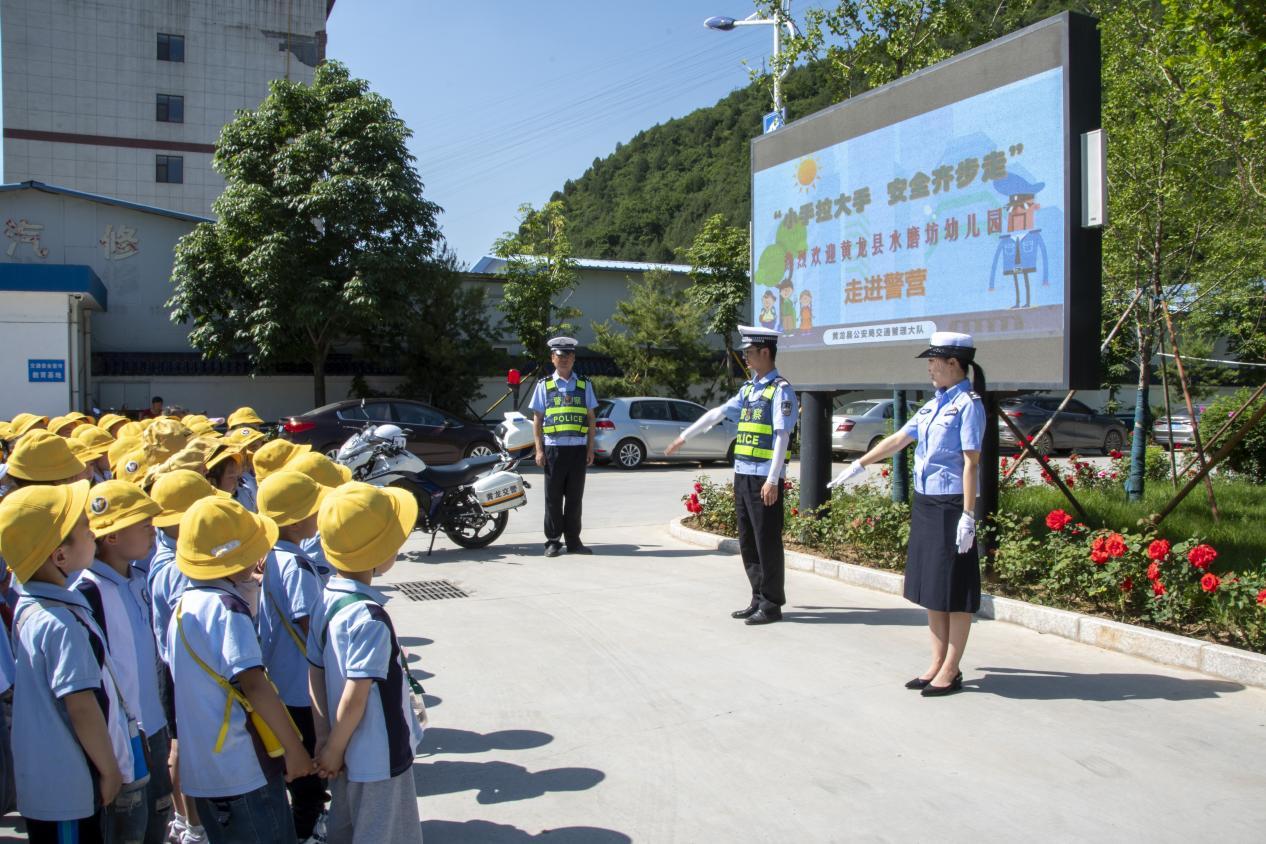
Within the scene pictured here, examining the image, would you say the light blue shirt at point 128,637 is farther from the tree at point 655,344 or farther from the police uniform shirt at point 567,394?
the tree at point 655,344

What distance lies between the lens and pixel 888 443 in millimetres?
5281

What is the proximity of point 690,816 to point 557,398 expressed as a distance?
224 inches

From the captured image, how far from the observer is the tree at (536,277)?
2375 centimetres

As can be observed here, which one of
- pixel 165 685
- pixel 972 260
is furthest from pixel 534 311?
pixel 165 685

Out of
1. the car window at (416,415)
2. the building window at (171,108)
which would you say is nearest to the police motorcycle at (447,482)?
the car window at (416,415)

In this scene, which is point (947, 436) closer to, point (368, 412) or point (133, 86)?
point (368, 412)

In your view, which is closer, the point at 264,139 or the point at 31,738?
the point at 31,738

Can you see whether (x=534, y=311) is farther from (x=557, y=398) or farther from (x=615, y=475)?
(x=557, y=398)

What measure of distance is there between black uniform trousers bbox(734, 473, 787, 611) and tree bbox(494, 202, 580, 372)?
17436 millimetres

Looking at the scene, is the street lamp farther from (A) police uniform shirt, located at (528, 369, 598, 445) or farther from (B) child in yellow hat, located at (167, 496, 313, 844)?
(B) child in yellow hat, located at (167, 496, 313, 844)

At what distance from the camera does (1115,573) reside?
19.3 ft

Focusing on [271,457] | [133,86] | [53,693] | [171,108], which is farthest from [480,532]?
[133,86]

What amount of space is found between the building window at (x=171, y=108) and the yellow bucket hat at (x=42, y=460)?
3766 cm

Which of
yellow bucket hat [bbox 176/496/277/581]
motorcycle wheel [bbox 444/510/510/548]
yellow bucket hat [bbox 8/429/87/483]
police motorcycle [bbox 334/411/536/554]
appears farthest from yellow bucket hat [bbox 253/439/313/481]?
motorcycle wheel [bbox 444/510/510/548]
